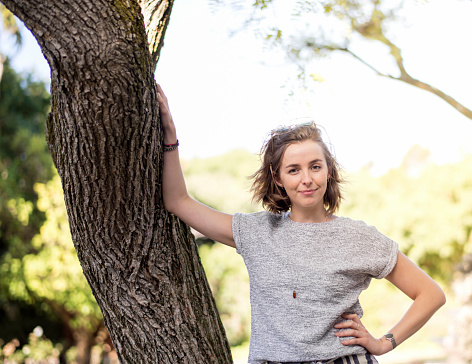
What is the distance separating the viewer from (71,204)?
62.0 inches

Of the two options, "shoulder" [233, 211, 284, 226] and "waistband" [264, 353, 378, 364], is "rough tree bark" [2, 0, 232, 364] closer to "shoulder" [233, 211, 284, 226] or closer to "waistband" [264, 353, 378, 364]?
"shoulder" [233, 211, 284, 226]

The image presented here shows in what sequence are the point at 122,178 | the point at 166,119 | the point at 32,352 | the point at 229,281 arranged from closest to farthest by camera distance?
1. the point at 122,178
2. the point at 166,119
3. the point at 32,352
4. the point at 229,281

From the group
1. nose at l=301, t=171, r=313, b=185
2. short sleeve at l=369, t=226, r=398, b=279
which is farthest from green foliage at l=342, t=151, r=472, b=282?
nose at l=301, t=171, r=313, b=185

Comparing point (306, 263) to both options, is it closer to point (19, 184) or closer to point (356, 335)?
point (356, 335)

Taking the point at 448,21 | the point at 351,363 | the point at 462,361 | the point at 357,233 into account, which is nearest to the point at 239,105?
the point at 448,21

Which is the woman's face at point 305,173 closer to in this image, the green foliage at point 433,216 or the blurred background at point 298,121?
the blurred background at point 298,121

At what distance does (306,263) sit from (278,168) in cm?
36

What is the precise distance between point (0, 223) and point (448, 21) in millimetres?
8310

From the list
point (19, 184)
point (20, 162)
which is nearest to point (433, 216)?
point (19, 184)

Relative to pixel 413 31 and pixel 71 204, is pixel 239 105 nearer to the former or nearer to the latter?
pixel 413 31

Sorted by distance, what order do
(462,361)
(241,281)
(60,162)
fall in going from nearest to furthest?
1. (60,162)
2. (462,361)
3. (241,281)

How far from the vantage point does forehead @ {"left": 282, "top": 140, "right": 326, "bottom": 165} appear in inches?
65.6

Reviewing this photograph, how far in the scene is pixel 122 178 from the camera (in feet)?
5.01

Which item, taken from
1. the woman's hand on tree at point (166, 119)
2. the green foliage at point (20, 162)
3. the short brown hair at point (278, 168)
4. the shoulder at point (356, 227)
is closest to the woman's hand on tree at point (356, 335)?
the shoulder at point (356, 227)
